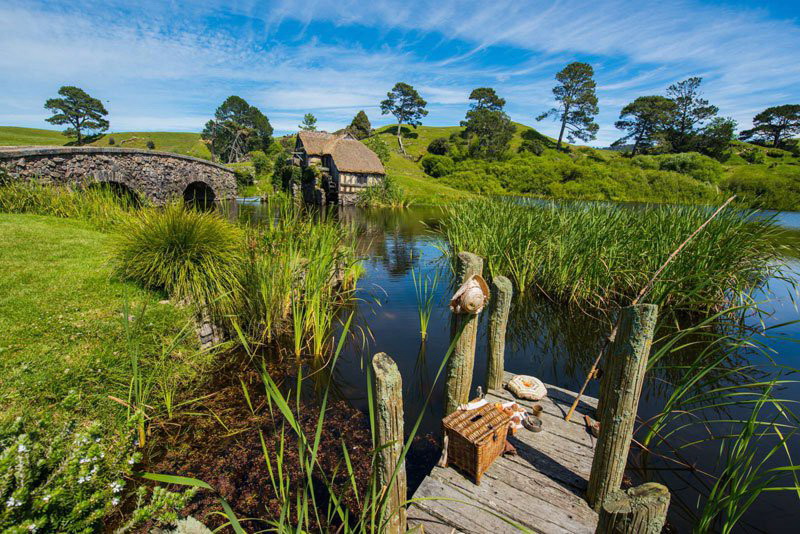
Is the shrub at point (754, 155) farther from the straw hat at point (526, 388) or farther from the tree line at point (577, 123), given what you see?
the straw hat at point (526, 388)

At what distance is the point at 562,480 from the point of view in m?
2.95

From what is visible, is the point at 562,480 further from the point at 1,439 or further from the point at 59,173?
the point at 59,173

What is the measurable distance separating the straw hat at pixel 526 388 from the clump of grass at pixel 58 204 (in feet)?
34.7

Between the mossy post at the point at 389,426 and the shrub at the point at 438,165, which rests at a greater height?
the shrub at the point at 438,165

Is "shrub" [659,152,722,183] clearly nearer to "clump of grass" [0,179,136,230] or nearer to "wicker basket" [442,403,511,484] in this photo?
"wicker basket" [442,403,511,484]

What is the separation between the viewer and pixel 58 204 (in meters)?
10.0

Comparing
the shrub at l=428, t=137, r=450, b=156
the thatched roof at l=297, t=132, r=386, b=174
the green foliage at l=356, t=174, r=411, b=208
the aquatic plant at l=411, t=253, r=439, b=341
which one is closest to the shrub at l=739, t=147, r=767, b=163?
the shrub at l=428, t=137, r=450, b=156

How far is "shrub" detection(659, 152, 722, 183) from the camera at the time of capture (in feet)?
136

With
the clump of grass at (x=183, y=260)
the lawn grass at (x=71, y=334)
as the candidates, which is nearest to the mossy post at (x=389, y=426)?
the lawn grass at (x=71, y=334)

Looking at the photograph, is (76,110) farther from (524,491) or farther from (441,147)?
(524,491)

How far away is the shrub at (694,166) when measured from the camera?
4134 centimetres

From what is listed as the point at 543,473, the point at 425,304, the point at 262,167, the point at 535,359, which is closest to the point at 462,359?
the point at 543,473

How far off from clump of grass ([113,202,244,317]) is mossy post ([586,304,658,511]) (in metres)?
5.22

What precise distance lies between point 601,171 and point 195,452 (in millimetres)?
52859
